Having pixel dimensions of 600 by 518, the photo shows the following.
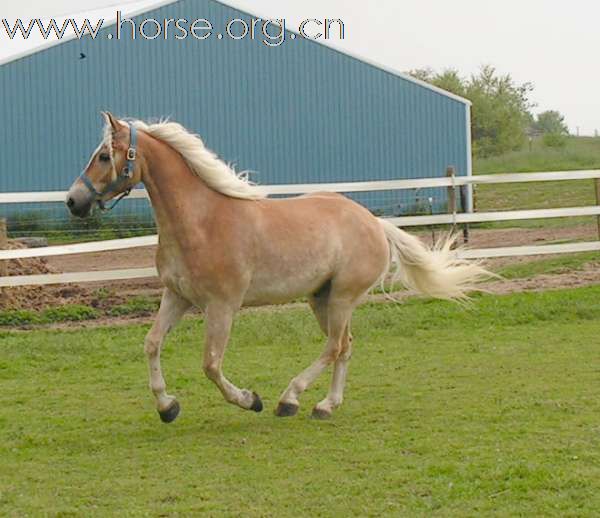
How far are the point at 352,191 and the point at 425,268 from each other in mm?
5622

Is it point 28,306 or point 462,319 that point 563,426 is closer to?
point 462,319

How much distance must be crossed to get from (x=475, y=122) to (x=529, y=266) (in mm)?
38680

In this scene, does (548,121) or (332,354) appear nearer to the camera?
(332,354)

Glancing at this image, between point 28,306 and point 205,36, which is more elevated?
point 205,36

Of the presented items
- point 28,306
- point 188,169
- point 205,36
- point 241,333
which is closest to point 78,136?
point 205,36

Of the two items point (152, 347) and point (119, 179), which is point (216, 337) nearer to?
point (152, 347)

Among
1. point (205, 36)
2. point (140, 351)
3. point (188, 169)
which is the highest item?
point (205, 36)

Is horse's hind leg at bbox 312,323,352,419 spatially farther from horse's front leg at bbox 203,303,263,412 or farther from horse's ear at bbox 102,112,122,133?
horse's ear at bbox 102,112,122,133

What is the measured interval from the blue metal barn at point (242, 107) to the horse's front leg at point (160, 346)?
17.4 metres

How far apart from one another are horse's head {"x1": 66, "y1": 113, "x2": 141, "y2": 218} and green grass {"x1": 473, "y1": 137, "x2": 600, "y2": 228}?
50.5 ft

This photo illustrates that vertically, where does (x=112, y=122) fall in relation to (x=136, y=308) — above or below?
above

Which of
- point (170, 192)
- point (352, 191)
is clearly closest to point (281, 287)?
point (170, 192)

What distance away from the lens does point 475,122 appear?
5259cm

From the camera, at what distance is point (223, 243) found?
7168 mm
